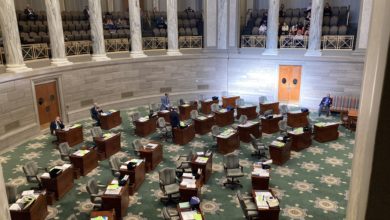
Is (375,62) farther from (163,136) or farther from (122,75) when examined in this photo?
(122,75)

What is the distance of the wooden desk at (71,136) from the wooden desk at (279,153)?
7.40m

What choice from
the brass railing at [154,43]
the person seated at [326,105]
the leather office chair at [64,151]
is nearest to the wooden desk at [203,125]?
the leather office chair at [64,151]

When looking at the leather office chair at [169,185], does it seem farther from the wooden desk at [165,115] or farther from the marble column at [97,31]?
the marble column at [97,31]

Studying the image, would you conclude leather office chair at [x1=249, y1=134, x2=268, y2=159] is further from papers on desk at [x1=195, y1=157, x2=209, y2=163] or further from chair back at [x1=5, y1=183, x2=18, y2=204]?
chair back at [x1=5, y1=183, x2=18, y2=204]

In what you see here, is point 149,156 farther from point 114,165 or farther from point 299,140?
point 299,140

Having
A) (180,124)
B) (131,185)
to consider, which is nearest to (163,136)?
(180,124)

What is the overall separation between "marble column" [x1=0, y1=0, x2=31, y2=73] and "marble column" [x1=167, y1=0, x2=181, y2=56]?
798 centimetres

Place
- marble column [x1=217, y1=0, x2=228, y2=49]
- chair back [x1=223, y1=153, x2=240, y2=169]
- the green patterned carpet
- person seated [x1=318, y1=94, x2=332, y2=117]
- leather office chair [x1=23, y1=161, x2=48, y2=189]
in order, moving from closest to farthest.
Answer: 1. the green patterned carpet
2. leather office chair [x1=23, y1=161, x2=48, y2=189]
3. chair back [x1=223, y1=153, x2=240, y2=169]
4. person seated [x1=318, y1=94, x2=332, y2=117]
5. marble column [x1=217, y1=0, x2=228, y2=49]

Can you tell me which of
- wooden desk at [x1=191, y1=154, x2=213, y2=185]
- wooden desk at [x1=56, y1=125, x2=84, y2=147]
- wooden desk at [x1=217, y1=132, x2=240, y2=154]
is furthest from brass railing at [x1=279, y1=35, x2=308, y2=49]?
wooden desk at [x1=56, y1=125, x2=84, y2=147]

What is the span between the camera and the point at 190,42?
19.9 meters

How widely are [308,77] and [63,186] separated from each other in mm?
13362

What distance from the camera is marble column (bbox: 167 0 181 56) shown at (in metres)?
18.7

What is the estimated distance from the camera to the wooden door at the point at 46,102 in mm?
14391

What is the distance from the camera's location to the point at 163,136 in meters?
13.8
